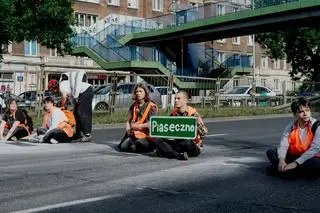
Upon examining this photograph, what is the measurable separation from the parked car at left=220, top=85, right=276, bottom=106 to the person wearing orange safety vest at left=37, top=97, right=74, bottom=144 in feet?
59.3

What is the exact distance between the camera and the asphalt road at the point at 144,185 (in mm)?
6469

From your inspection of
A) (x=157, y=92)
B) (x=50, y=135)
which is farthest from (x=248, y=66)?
(x=50, y=135)

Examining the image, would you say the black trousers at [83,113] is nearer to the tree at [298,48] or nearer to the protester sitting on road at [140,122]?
the protester sitting on road at [140,122]

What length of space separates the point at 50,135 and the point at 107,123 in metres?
8.52

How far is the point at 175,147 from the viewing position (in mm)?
10281

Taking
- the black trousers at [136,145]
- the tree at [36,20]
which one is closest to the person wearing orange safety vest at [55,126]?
the black trousers at [136,145]

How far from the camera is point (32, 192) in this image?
7242mm

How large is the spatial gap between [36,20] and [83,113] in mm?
15888

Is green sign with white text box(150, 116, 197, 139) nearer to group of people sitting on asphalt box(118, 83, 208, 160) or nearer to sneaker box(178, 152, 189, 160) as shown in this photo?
group of people sitting on asphalt box(118, 83, 208, 160)

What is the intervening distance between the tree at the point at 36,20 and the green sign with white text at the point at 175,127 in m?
18.3

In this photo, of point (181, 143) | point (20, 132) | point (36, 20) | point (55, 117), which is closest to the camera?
point (181, 143)

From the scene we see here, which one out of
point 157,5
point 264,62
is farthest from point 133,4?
point 264,62

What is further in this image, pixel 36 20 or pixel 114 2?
pixel 114 2

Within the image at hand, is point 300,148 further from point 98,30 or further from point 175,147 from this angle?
point 98,30
